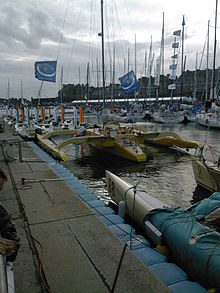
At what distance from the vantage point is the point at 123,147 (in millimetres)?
13875

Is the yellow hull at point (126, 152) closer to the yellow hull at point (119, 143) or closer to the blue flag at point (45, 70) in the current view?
the yellow hull at point (119, 143)

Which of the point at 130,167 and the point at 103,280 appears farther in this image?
the point at 130,167

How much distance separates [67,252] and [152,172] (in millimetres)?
8831

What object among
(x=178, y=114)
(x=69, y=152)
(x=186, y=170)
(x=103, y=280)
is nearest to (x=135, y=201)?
(x=103, y=280)

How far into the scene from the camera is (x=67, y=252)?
3457 millimetres

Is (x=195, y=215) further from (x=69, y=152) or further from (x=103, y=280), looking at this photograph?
(x=69, y=152)

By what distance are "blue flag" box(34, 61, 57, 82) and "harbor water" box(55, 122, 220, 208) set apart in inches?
196

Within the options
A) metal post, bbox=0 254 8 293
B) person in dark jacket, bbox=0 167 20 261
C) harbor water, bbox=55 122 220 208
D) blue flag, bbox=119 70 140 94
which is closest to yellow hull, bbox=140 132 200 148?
harbor water, bbox=55 122 220 208

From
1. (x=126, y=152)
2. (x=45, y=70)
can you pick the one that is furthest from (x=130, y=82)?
(x=126, y=152)

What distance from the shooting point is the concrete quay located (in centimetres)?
281

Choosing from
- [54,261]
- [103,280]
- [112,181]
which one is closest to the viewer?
[103,280]

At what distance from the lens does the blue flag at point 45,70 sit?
16.7m

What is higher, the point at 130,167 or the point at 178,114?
the point at 178,114

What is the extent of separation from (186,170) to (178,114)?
2695 cm
